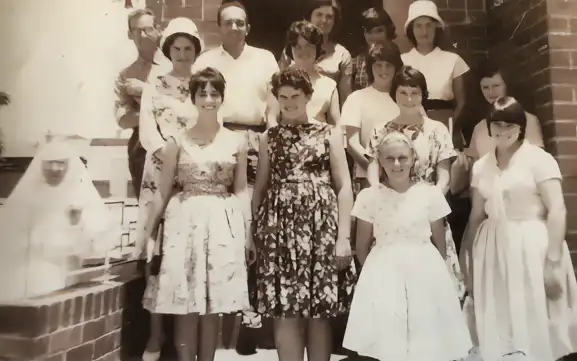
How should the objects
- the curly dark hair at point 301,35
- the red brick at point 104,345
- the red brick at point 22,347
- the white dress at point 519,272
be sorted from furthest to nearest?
1. the curly dark hair at point 301,35
2. the white dress at point 519,272
3. the red brick at point 104,345
4. the red brick at point 22,347

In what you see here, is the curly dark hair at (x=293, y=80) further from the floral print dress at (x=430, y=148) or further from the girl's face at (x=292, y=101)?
the floral print dress at (x=430, y=148)

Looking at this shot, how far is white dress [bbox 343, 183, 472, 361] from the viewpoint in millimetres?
1426

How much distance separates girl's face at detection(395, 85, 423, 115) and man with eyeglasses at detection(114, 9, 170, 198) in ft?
2.00

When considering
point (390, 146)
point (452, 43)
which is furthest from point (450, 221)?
point (452, 43)

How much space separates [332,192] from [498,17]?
711mm

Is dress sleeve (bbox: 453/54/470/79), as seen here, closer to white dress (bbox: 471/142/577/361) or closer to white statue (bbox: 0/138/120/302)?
white dress (bbox: 471/142/577/361)

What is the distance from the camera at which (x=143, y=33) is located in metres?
1.56

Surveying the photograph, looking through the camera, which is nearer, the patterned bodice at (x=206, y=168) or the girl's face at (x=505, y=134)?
the patterned bodice at (x=206, y=168)

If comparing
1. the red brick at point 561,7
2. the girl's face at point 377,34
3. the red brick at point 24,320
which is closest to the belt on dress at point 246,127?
the girl's face at point 377,34

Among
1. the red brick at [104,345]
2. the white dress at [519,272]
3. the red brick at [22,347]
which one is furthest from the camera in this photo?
the white dress at [519,272]

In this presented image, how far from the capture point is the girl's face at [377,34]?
1654 millimetres

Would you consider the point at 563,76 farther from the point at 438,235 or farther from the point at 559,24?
the point at 438,235

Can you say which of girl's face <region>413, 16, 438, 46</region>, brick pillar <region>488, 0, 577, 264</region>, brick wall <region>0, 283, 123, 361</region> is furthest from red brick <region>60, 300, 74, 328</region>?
brick pillar <region>488, 0, 577, 264</region>

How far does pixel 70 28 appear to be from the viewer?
4.94ft
